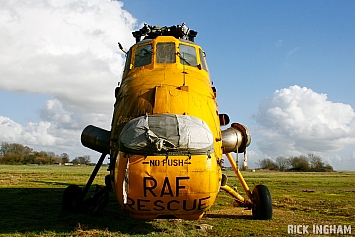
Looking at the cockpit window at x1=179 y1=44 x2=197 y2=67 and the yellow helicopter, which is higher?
the cockpit window at x1=179 y1=44 x2=197 y2=67

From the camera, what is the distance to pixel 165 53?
905cm

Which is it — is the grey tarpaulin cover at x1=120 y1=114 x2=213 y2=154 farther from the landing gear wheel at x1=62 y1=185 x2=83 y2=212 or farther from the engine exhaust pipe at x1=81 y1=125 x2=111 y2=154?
the landing gear wheel at x1=62 y1=185 x2=83 y2=212

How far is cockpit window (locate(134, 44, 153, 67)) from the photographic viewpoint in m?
9.04

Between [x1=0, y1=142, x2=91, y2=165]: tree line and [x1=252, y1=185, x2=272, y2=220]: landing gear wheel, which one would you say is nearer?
[x1=252, y1=185, x2=272, y2=220]: landing gear wheel

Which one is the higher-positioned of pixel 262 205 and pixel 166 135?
pixel 166 135

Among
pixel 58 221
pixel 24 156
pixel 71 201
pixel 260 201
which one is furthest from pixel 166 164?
pixel 24 156

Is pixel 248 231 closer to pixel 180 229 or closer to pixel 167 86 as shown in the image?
pixel 180 229

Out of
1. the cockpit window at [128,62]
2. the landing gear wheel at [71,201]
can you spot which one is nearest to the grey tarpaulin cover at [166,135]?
the cockpit window at [128,62]

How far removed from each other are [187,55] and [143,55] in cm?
124

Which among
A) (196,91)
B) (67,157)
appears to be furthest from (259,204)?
(67,157)

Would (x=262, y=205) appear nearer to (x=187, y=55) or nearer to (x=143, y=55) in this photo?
(x=187, y=55)

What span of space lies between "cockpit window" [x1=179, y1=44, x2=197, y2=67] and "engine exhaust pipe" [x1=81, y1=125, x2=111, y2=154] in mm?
3071

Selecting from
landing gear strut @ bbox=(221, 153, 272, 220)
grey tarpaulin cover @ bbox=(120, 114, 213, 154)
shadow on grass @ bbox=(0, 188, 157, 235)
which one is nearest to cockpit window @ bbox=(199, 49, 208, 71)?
landing gear strut @ bbox=(221, 153, 272, 220)

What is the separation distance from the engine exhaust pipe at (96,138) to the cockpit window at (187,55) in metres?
3.07
